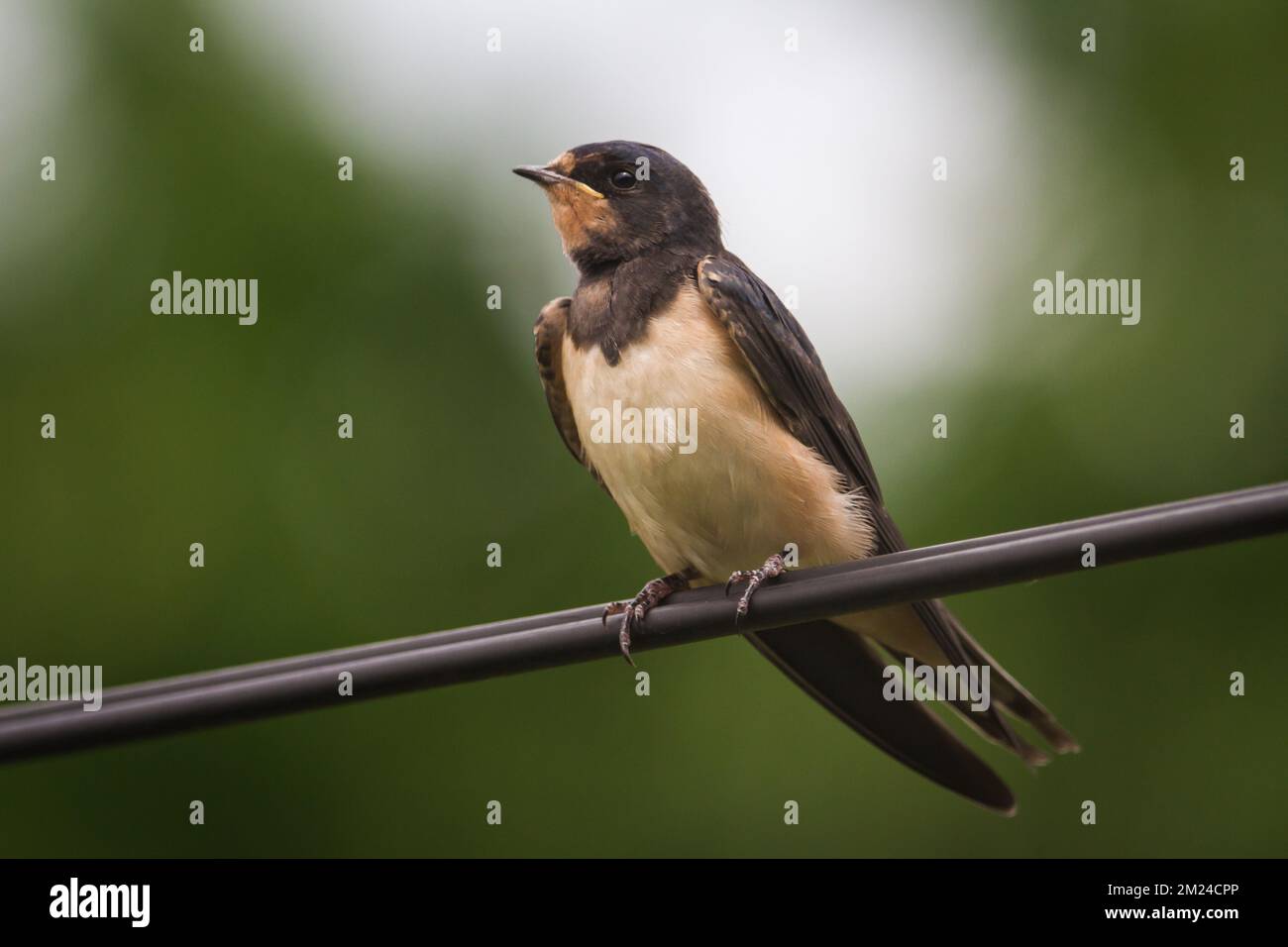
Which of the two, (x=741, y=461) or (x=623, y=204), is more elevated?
(x=623, y=204)

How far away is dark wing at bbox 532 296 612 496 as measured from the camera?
478 cm

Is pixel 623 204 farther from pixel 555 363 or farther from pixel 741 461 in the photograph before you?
pixel 741 461

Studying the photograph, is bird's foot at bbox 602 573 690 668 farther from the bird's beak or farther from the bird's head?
the bird's beak

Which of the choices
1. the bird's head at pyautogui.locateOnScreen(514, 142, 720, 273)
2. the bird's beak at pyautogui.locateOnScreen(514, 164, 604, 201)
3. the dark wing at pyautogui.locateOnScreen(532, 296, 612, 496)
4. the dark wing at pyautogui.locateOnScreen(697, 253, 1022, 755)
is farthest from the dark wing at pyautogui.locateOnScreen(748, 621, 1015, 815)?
the bird's beak at pyautogui.locateOnScreen(514, 164, 604, 201)

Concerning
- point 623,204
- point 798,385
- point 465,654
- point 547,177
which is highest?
point 547,177

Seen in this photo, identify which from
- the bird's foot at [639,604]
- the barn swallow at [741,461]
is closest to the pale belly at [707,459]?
the barn swallow at [741,461]

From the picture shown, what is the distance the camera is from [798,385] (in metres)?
4.48

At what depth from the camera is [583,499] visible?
7672 millimetres

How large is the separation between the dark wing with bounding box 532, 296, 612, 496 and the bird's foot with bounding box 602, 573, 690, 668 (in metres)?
0.42

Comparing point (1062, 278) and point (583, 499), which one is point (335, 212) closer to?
point (583, 499)

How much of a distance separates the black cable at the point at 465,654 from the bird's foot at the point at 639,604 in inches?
5.0

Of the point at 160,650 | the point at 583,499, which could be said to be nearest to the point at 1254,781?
the point at 583,499

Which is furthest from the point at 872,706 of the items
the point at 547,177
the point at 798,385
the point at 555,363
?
the point at 547,177

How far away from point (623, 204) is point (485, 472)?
10.1 ft
